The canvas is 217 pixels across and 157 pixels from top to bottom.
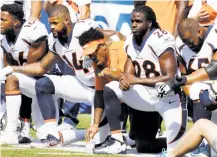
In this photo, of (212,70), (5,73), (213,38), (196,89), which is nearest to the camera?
(196,89)

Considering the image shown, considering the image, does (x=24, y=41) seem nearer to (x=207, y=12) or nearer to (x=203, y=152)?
(x=207, y=12)

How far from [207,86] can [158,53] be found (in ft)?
3.64

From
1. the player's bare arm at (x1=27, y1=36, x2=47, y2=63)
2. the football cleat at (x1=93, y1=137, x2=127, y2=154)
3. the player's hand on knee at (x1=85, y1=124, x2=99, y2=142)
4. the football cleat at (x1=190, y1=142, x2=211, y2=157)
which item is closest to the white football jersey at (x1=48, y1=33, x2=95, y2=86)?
the player's bare arm at (x1=27, y1=36, x2=47, y2=63)

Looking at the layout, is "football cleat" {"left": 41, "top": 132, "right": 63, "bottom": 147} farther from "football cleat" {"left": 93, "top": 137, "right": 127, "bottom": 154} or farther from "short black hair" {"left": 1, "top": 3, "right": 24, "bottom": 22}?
"short black hair" {"left": 1, "top": 3, "right": 24, "bottom": 22}

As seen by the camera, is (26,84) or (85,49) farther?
(26,84)

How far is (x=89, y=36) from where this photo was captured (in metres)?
8.85

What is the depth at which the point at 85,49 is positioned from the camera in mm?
8758

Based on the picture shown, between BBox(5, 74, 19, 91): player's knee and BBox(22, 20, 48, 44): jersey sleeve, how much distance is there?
0.50m

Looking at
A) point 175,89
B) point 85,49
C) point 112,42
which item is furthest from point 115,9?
point 175,89

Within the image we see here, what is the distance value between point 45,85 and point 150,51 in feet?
4.67

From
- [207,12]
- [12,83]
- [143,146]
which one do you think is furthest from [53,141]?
[207,12]

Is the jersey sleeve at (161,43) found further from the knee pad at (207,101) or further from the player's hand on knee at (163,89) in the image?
the knee pad at (207,101)

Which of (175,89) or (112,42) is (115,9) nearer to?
(112,42)

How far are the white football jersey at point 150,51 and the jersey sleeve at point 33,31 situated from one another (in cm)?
150
